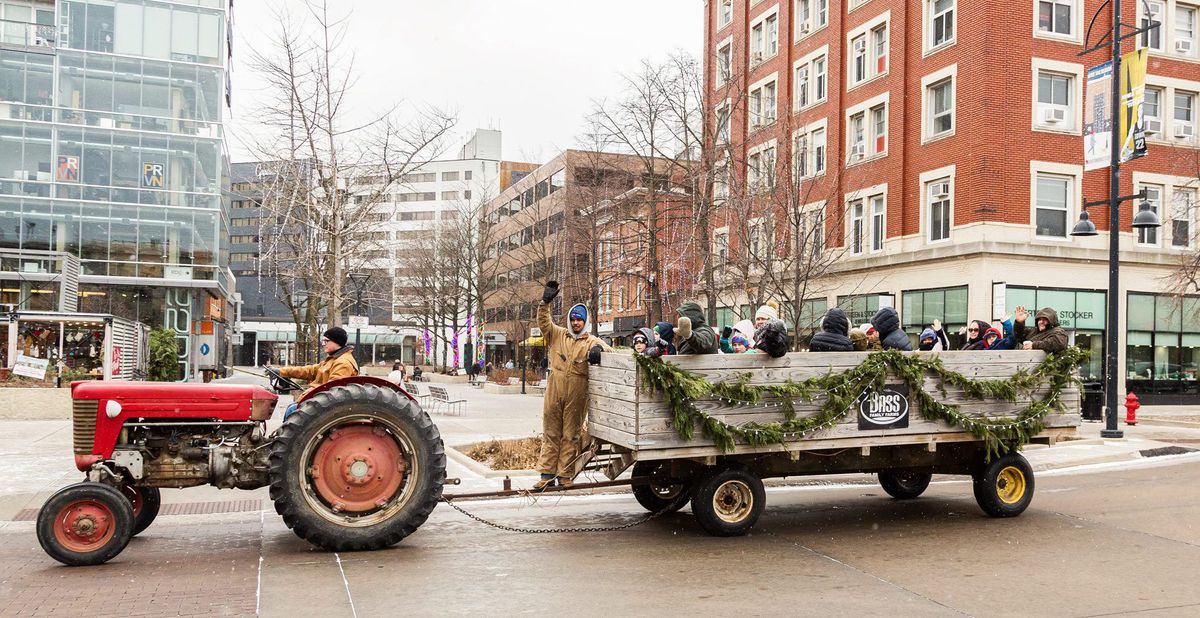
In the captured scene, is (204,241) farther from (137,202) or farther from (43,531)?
(43,531)

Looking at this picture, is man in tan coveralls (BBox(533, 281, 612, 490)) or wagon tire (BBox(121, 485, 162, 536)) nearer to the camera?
wagon tire (BBox(121, 485, 162, 536))

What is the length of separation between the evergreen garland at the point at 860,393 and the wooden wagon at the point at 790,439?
0.05 m

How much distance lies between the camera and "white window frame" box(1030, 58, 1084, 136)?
29.2 m

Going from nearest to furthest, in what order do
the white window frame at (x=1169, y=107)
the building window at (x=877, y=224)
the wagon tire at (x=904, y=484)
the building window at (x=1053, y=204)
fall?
the wagon tire at (x=904, y=484), the building window at (x=1053, y=204), the white window frame at (x=1169, y=107), the building window at (x=877, y=224)

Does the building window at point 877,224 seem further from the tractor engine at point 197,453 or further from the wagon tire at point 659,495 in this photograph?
the tractor engine at point 197,453

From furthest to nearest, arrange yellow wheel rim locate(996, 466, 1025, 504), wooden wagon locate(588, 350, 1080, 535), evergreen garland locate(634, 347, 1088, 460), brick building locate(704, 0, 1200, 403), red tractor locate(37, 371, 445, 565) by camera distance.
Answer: brick building locate(704, 0, 1200, 403)
yellow wheel rim locate(996, 466, 1025, 504)
wooden wagon locate(588, 350, 1080, 535)
evergreen garland locate(634, 347, 1088, 460)
red tractor locate(37, 371, 445, 565)

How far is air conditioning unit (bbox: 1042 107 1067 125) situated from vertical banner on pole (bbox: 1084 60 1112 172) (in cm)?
1125

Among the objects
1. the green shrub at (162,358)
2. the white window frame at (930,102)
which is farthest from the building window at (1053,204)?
the green shrub at (162,358)

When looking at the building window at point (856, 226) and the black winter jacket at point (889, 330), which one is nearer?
the black winter jacket at point (889, 330)

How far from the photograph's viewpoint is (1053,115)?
29297mm

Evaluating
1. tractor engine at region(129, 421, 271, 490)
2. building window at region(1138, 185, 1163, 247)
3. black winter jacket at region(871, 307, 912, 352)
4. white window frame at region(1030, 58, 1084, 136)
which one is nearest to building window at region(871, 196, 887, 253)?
white window frame at region(1030, 58, 1084, 136)

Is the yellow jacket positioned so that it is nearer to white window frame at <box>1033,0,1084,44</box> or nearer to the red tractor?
the red tractor

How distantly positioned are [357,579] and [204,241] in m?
41.4

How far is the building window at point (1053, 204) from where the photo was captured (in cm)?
2939
